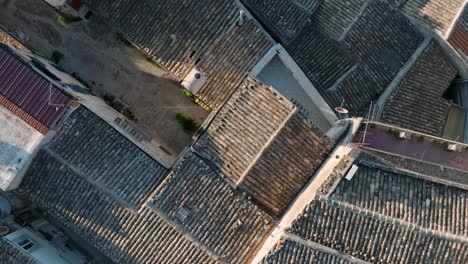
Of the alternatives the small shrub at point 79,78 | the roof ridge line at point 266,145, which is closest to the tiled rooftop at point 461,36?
the roof ridge line at point 266,145

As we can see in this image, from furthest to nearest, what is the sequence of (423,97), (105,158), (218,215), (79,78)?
(79,78), (423,97), (105,158), (218,215)

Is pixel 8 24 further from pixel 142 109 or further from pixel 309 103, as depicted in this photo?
pixel 309 103

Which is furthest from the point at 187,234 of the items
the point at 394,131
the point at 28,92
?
the point at 394,131

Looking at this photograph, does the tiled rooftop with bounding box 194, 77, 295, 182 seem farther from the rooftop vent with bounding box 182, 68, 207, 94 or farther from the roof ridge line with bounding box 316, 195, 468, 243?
the roof ridge line with bounding box 316, 195, 468, 243

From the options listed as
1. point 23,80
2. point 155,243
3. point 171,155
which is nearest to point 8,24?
point 23,80

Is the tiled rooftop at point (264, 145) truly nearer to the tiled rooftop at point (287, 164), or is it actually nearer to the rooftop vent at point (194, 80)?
the tiled rooftop at point (287, 164)

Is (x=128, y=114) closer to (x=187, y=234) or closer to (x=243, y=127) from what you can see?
(x=243, y=127)
